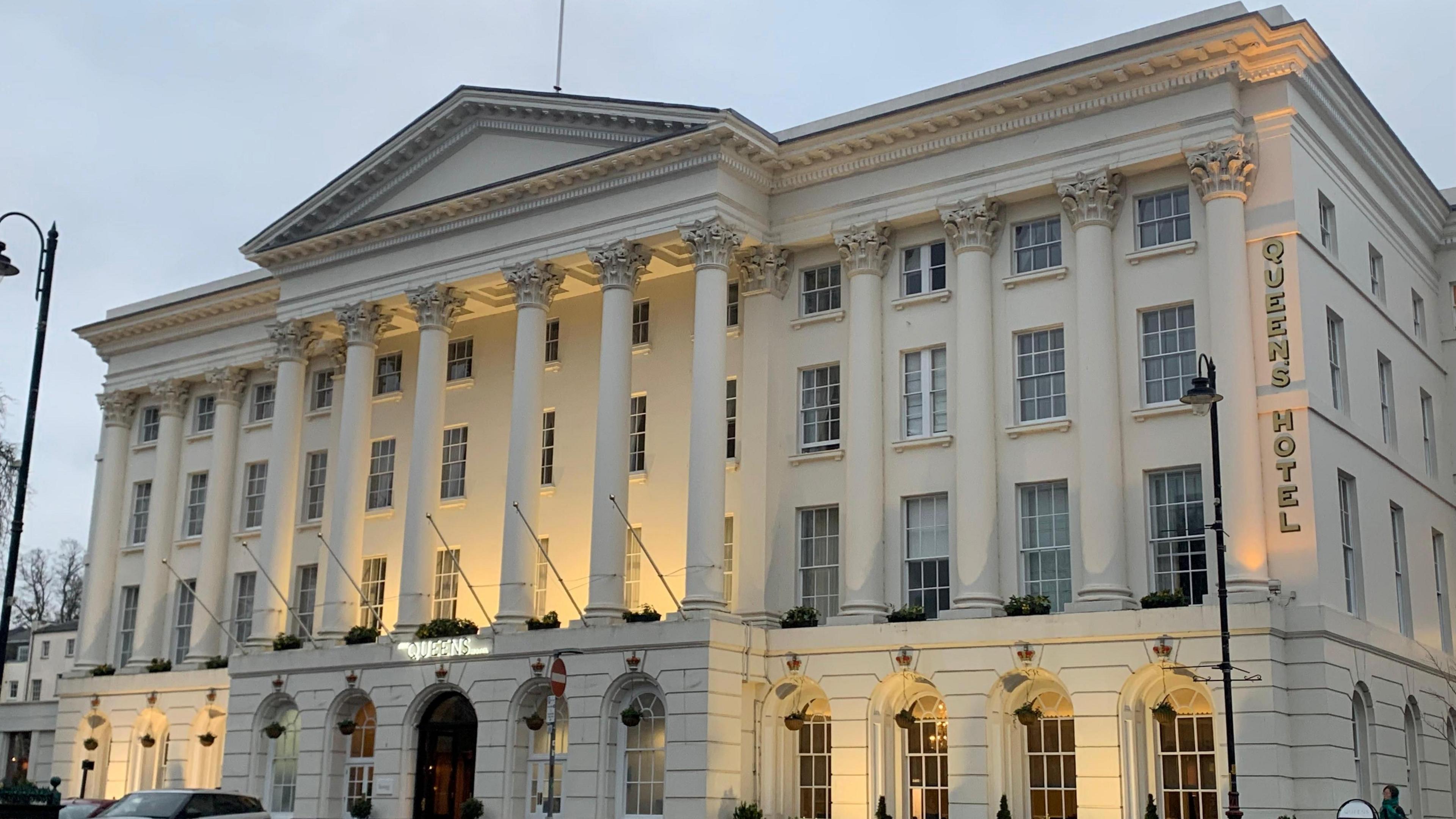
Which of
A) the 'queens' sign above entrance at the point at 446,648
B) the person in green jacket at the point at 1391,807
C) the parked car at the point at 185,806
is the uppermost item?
the 'queens' sign above entrance at the point at 446,648

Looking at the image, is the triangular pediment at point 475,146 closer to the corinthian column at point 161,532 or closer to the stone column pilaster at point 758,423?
the stone column pilaster at point 758,423

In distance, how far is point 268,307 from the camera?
46.8m

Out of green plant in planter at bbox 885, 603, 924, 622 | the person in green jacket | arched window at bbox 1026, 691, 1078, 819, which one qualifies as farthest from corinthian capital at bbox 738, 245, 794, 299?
the person in green jacket

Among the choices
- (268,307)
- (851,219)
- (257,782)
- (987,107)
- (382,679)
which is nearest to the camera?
(987,107)

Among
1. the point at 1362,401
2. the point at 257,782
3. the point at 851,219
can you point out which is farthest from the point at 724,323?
the point at 257,782

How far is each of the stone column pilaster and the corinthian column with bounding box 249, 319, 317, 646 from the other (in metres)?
13.9

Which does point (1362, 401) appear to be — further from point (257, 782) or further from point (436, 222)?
point (257, 782)

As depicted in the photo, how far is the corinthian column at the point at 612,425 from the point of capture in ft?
113

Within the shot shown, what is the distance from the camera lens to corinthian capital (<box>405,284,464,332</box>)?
39.7 meters

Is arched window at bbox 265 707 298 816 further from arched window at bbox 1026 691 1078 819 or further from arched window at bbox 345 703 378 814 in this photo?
arched window at bbox 1026 691 1078 819

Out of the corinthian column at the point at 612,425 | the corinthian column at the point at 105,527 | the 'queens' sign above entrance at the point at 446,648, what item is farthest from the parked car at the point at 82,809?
the corinthian column at the point at 612,425

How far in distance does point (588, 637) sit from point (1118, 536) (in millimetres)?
11903

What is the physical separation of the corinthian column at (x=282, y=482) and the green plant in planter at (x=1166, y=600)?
23.3m

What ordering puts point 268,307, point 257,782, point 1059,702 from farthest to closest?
point 268,307
point 257,782
point 1059,702
